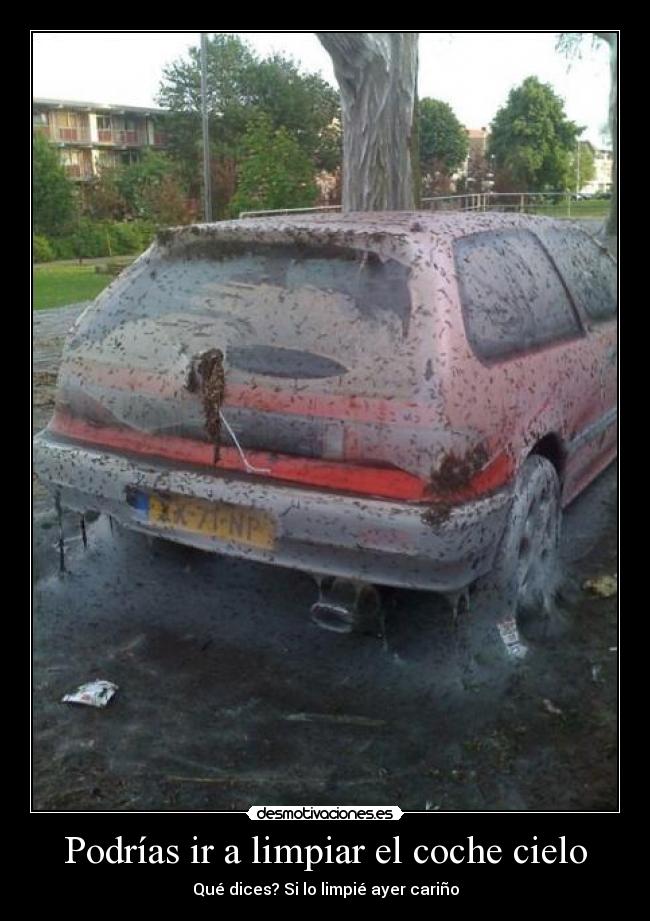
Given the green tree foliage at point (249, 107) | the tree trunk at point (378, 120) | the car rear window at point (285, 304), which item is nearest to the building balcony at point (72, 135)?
the green tree foliage at point (249, 107)

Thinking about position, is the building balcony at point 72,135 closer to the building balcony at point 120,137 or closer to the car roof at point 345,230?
the building balcony at point 120,137

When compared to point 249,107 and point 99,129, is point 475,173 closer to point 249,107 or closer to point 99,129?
point 249,107

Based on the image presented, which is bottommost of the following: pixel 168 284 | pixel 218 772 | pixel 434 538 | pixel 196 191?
pixel 218 772

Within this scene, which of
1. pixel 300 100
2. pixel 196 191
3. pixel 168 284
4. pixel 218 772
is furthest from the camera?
pixel 300 100

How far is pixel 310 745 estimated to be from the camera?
120 inches

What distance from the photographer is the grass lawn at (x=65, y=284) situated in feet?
54.6

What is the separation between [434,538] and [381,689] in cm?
75

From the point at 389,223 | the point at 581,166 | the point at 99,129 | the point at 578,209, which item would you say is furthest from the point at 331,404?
the point at 99,129

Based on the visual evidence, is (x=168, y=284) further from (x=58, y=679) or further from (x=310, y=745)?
(x=310, y=745)

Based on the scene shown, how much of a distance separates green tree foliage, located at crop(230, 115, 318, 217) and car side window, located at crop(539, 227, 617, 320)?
1987 centimetres

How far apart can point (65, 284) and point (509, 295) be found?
17.9 metres

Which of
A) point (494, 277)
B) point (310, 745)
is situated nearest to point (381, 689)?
point (310, 745)

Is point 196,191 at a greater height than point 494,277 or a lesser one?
greater

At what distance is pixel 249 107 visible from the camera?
1496 inches
